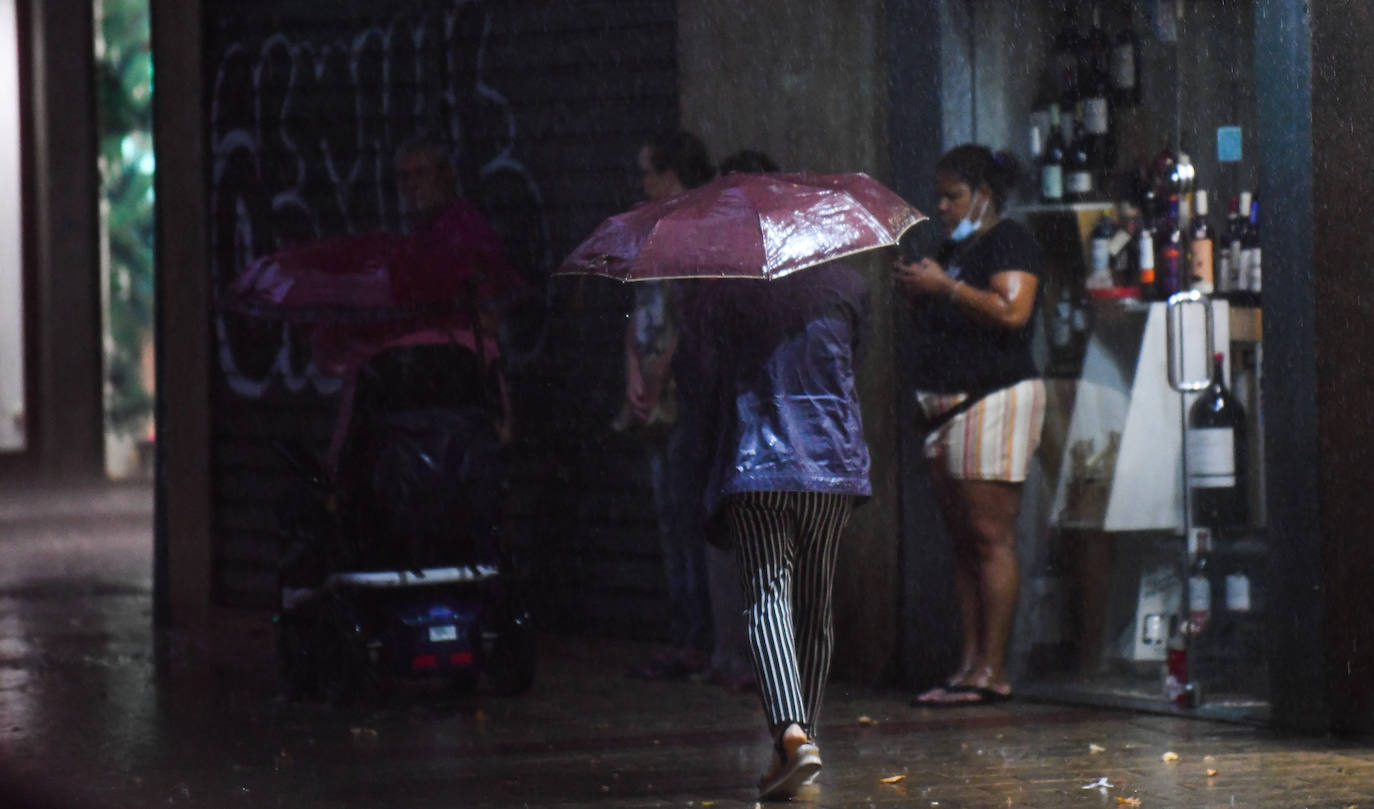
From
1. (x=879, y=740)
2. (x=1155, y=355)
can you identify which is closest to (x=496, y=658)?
(x=879, y=740)

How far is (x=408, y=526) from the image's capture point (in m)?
8.22

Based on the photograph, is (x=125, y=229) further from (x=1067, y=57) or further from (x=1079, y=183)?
(x=1079, y=183)

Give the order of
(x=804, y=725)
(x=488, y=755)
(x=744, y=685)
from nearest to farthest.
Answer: (x=804, y=725), (x=488, y=755), (x=744, y=685)

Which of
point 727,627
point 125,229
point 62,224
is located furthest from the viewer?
point 125,229

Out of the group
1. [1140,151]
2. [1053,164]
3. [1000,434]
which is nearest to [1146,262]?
Result: [1140,151]

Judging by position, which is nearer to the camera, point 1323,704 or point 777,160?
point 1323,704

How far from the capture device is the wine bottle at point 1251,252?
7992 mm

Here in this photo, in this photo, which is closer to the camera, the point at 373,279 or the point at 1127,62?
the point at 373,279

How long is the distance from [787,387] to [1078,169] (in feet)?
8.63

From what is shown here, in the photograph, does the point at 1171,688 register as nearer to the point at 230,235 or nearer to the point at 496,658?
the point at 496,658

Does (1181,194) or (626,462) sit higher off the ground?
(1181,194)

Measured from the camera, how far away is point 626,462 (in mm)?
10242

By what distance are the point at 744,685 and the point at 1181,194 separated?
8.88ft

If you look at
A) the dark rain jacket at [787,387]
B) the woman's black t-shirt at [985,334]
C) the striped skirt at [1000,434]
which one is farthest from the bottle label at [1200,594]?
the dark rain jacket at [787,387]
